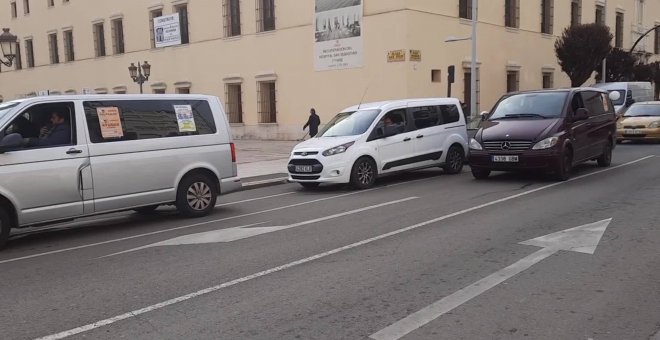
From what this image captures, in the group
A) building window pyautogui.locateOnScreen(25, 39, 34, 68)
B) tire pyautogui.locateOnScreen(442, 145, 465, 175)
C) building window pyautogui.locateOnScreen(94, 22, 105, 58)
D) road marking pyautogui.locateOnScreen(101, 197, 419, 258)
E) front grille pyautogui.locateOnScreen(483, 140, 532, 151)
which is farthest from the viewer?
building window pyautogui.locateOnScreen(25, 39, 34, 68)

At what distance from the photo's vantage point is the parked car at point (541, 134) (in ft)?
36.0

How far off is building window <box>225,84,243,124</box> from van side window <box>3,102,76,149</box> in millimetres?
23249

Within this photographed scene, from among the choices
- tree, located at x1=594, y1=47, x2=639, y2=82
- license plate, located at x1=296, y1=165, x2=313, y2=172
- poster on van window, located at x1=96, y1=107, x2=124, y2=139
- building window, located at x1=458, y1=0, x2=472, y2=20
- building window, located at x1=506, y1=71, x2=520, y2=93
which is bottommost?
license plate, located at x1=296, y1=165, x2=313, y2=172

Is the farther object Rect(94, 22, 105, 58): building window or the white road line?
Rect(94, 22, 105, 58): building window

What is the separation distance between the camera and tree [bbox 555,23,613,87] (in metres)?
30.2

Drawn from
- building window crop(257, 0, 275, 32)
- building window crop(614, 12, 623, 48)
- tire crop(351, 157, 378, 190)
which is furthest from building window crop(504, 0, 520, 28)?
tire crop(351, 157, 378, 190)

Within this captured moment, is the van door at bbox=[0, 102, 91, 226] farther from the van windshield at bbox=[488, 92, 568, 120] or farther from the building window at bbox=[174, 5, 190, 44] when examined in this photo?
the building window at bbox=[174, 5, 190, 44]

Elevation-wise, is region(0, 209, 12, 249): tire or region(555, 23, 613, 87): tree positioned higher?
region(555, 23, 613, 87): tree

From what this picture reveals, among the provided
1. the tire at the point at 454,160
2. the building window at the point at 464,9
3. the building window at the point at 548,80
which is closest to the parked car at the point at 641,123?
the building window at the point at 464,9

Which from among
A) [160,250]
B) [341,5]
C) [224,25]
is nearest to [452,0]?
[341,5]

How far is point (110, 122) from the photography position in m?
8.40

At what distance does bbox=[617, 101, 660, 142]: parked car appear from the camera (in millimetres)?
19594

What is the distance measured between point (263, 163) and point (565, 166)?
31.1 feet

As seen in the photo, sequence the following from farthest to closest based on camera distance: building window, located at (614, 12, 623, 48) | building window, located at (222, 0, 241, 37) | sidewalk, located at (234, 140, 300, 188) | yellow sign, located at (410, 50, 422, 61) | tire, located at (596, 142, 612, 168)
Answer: building window, located at (614, 12, 623, 48), building window, located at (222, 0, 241, 37), yellow sign, located at (410, 50, 422, 61), sidewalk, located at (234, 140, 300, 188), tire, located at (596, 142, 612, 168)
